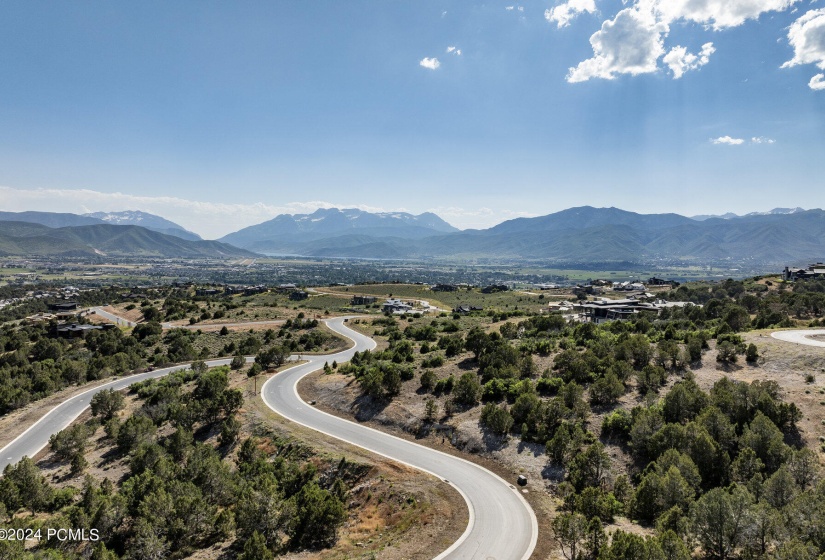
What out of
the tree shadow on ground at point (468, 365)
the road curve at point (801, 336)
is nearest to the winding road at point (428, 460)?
the tree shadow on ground at point (468, 365)

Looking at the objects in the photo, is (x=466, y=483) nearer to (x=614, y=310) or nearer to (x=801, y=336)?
(x=801, y=336)

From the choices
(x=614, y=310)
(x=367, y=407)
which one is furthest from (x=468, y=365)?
(x=614, y=310)

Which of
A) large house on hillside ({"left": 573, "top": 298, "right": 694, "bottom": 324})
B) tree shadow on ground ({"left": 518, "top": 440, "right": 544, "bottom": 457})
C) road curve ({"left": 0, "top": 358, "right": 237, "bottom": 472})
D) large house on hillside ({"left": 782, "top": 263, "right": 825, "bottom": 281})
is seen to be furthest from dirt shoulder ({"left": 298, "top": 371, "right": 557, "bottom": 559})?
large house on hillside ({"left": 782, "top": 263, "right": 825, "bottom": 281})

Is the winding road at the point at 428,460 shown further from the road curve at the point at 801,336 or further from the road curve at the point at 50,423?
the road curve at the point at 801,336

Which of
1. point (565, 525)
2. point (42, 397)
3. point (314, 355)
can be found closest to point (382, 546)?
point (565, 525)

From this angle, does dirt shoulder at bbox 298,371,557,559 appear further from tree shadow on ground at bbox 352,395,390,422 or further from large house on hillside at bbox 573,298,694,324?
large house on hillside at bbox 573,298,694,324

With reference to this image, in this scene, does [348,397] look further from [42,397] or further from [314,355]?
[42,397]
